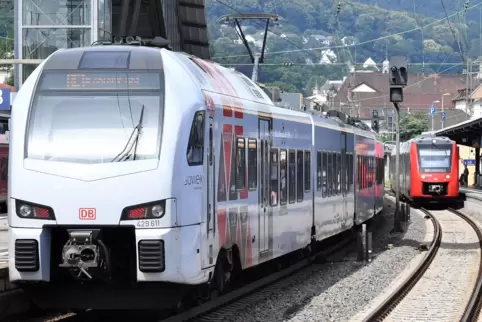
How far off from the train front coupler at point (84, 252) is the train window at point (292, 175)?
641 centimetres

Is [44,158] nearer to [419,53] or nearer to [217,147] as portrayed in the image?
[217,147]

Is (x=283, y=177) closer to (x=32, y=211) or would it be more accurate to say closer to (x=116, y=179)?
(x=116, y=179)

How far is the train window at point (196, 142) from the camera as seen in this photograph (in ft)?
33.6

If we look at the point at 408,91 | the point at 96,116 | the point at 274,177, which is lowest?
the point at 274,177

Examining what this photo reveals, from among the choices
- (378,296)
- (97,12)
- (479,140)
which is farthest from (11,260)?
(479,140)

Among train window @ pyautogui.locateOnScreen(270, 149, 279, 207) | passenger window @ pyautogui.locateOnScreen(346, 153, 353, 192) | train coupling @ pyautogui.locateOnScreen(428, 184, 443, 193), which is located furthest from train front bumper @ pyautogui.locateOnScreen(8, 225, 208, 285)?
train coupling @ pyautogui.locateOnScreen(428, 184, 443, 193)

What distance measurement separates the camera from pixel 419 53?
640 ft

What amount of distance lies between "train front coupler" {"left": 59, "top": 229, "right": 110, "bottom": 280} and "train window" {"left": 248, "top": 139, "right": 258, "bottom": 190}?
3513 millimetres

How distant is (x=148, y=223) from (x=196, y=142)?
112cm

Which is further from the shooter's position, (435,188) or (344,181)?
(435,188)

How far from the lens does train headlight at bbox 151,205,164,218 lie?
9797 millimetres

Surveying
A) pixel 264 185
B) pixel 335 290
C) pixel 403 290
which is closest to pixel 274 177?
pixel 264 185

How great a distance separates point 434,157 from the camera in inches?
1661

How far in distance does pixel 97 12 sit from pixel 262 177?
12.4 meters
